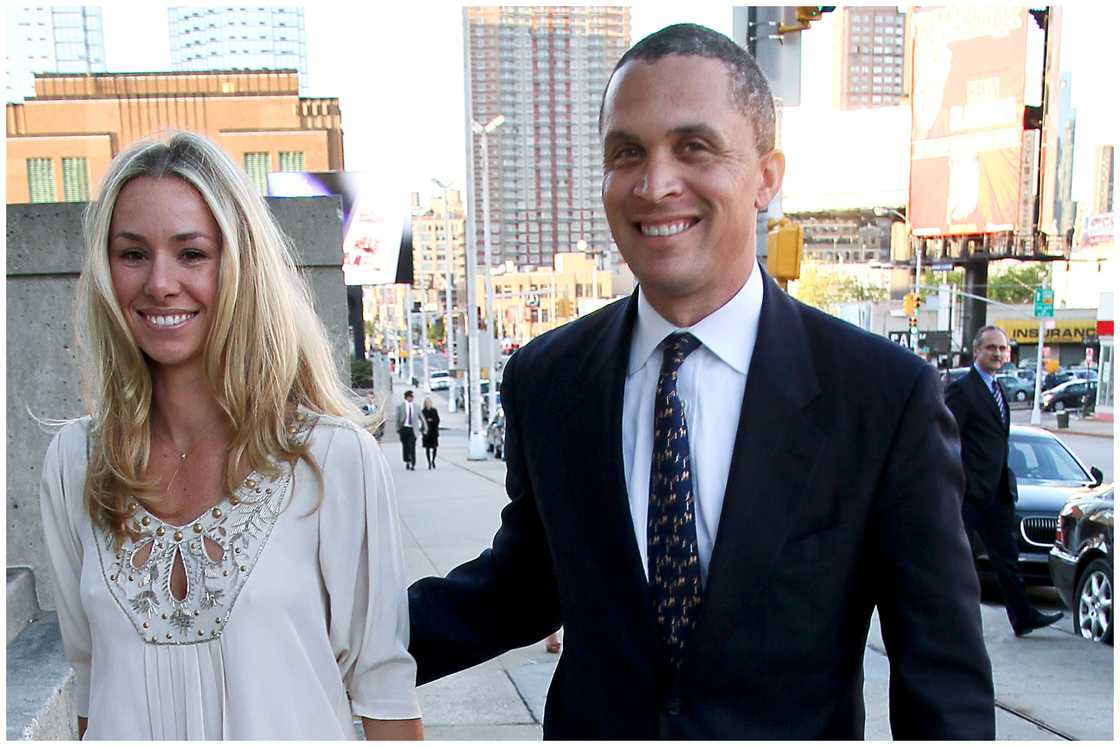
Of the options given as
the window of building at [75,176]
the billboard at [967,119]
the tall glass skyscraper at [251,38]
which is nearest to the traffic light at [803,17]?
the window of building at [75,176]

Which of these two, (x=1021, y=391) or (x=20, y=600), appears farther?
(x=1021, y=391)

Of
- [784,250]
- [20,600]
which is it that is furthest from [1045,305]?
[20,600]

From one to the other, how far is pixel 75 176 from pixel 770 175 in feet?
175

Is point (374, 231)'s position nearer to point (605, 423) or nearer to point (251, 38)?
point (605, 423)

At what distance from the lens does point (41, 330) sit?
182 inches

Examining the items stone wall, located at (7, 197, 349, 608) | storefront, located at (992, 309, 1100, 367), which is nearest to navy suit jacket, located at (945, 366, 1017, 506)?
stone wall, located at (7, 197, 349, 608)

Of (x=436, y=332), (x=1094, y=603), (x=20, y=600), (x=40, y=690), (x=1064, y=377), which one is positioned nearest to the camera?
(x=40, y=690)

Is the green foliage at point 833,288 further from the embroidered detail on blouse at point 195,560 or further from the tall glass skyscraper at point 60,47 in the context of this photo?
the embroidered detail on blouse at point 195,560

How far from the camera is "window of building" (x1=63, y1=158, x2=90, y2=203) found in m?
48.7

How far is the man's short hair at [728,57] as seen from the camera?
5.90 ft

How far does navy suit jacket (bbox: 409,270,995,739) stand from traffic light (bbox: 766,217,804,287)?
662cm

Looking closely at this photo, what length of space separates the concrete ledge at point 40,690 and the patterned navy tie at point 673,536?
2044 millimetres

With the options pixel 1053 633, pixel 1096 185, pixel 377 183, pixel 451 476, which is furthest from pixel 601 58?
pixel 1053 633

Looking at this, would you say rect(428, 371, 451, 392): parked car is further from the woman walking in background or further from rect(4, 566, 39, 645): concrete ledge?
rect(4, 566, 39, 645): concrete ledge
